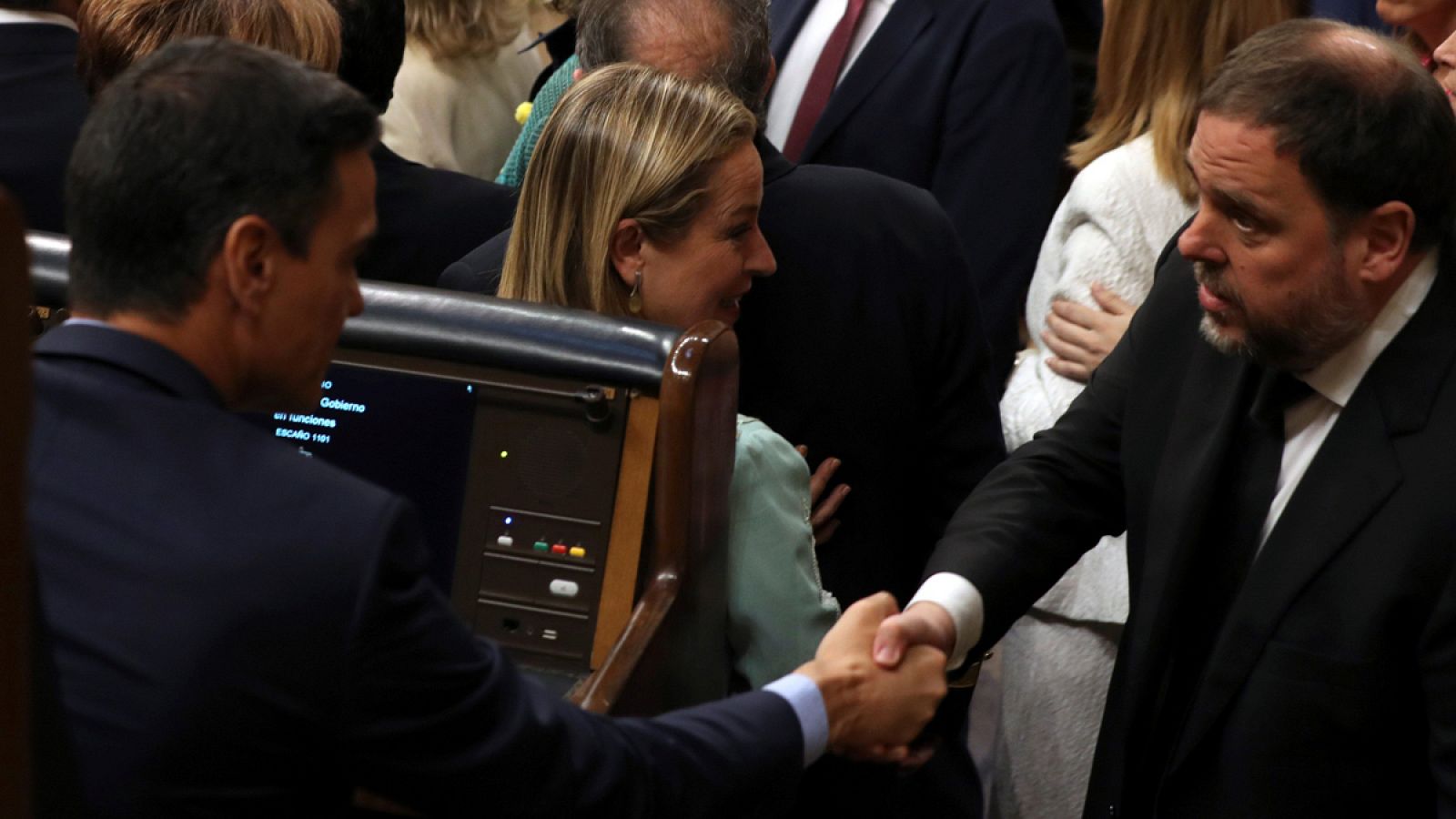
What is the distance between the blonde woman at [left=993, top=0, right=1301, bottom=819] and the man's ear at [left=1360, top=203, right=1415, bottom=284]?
3.07 ft

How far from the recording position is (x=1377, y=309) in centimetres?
215

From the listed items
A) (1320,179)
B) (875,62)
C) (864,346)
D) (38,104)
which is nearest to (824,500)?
(864,346)

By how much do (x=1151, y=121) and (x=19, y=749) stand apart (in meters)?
2.45

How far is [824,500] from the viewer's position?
2611 mm

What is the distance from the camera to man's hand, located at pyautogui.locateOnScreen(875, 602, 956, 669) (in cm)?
222

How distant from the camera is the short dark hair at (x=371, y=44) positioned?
9.87 feet

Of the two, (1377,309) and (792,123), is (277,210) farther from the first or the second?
(792,123)

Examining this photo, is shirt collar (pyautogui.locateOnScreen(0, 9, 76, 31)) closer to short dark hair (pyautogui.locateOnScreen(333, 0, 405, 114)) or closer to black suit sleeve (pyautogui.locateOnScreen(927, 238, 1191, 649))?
short dark hair (pyautogui.locateOnScreen(333, 0, 405, 114))

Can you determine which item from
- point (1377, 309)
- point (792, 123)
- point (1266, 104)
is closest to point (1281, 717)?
point (1377, 309)

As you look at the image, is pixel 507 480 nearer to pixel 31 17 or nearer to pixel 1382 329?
pixel 1382 329

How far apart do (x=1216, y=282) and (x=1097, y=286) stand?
94 cm

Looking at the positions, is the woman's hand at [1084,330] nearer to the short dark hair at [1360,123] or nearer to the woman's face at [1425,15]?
the woman's face at [1425,15]

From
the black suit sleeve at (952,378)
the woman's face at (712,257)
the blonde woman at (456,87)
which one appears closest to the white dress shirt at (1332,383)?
the black suit sleeve at (952,378)

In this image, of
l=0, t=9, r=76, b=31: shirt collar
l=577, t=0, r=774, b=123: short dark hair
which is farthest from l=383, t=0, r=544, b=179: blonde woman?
l=577, t=0, r=774, b=123: short dark hair
